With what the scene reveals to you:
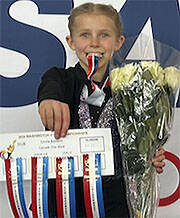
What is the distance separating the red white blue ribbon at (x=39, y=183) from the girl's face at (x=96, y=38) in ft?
1.27

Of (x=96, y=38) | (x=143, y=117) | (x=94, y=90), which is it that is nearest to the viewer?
(x=143, y=117)

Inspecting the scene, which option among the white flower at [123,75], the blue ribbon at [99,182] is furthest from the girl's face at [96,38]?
the blue ribbon at [99,182]

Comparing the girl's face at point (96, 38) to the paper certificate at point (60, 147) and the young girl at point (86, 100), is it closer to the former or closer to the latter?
the young girl at point (86, 100)

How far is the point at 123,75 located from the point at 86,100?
223mm

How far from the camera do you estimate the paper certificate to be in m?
0.89

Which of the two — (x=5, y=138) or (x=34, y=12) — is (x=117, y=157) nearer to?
(x=5, y=138)

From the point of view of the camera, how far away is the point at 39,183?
2.90ft

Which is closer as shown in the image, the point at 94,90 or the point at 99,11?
the point at 94,90

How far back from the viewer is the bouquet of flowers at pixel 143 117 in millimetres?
850

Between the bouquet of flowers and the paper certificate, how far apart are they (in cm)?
6

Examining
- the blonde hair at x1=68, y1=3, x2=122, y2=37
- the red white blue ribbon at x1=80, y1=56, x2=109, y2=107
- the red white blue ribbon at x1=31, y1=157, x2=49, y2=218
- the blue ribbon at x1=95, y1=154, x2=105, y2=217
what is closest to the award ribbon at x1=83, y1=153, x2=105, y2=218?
the blue ribbon at x1=95, y1=154, x2=105, y2=217

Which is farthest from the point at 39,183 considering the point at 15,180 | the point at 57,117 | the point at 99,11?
the point at 99,11

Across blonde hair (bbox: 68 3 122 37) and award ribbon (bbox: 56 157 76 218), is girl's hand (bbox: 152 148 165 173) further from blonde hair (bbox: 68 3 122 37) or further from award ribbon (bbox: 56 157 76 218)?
blonde hair (bbox: 68 3 122 37)

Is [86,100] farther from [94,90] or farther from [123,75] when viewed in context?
[123,75]
